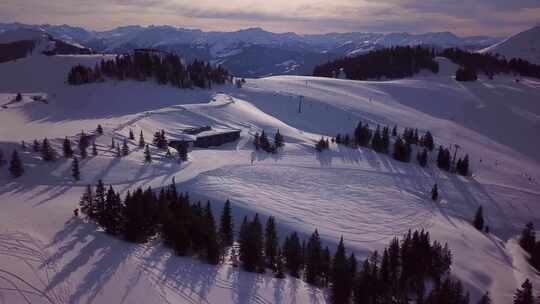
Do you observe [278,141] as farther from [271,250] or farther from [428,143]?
[271,250]

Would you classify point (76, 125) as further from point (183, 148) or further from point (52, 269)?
point (52, 269)

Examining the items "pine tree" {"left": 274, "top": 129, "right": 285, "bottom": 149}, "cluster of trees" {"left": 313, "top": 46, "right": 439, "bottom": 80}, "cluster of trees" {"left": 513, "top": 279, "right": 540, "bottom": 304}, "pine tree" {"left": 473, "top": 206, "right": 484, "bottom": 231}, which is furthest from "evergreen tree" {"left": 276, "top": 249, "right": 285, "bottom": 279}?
"cluster of trees" {"left": 313, "top": 46, "right": 439, "bottom": 80}

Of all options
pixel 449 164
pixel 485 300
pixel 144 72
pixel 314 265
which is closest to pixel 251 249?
pixel 314 265

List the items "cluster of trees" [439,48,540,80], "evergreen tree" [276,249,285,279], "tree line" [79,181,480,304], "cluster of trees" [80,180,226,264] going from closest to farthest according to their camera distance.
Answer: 1. "tree line" [79,181,480,304]
2. "cluster of trees" [80,180,226,264]
3. "evergreen tree" [276,249,285,279]
4. "cluster of trees" [439,48,540,80]

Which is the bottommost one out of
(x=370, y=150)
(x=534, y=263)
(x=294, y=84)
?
(x=534, y=263)

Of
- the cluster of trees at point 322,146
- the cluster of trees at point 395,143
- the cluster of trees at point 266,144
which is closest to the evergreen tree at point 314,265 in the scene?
the cluster of trees at point 266,144

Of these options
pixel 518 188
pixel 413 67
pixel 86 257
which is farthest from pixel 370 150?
pixel 413 67

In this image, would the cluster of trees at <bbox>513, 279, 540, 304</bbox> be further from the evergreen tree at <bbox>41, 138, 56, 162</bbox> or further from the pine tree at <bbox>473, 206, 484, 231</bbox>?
the evergreen tree at <bbox>41, 138, 56, 162</bbox>
